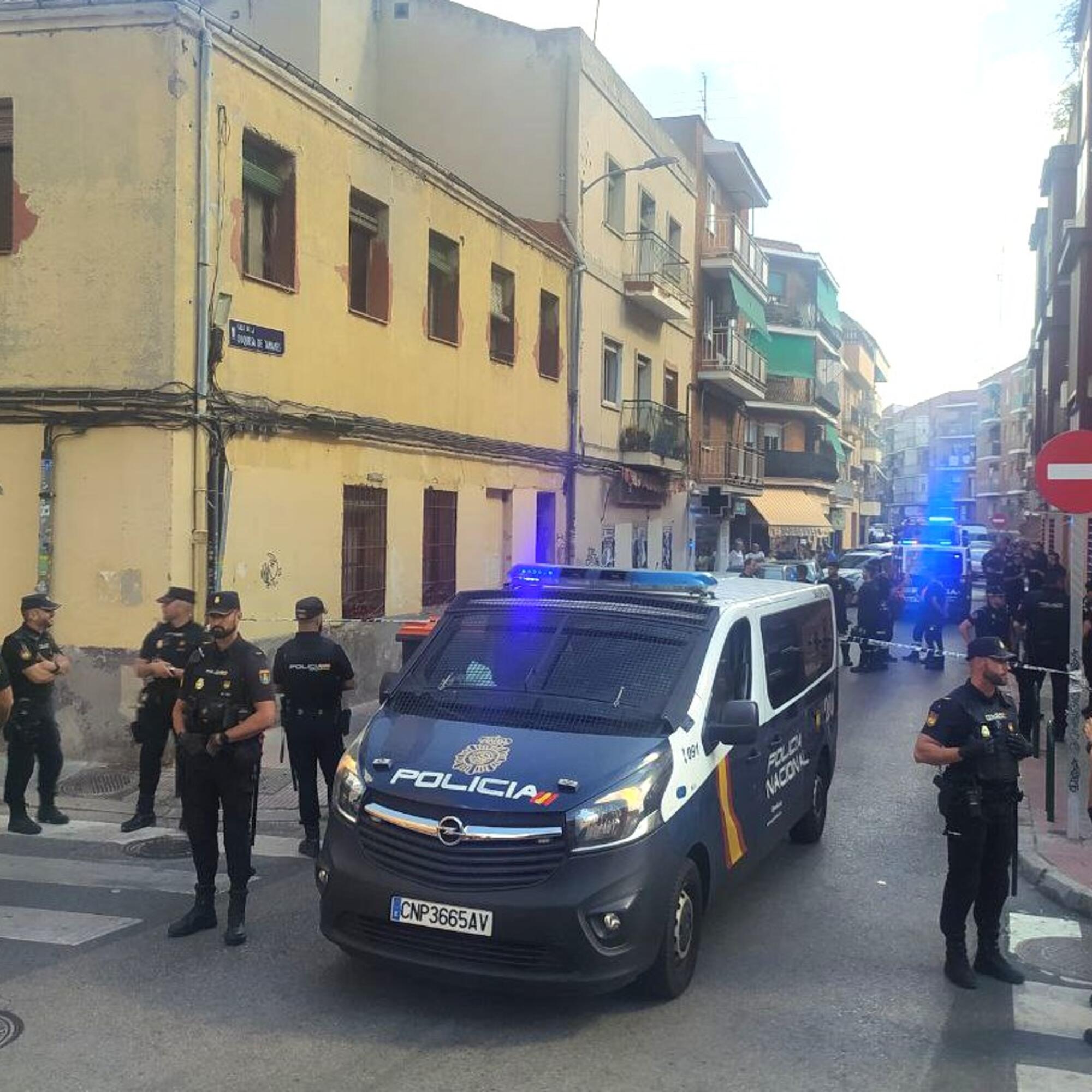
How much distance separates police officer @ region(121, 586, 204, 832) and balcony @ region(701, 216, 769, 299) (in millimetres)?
24580

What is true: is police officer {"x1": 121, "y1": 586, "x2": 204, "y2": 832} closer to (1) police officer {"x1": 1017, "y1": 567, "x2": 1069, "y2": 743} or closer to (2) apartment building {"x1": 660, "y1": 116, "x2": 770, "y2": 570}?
(1) police officer {"x1": 1017, "y1": 567, "x2": 1069, "y2": 743}

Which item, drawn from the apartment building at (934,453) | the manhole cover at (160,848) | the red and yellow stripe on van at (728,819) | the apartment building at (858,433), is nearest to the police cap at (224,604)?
the manhole cover at (160,848)

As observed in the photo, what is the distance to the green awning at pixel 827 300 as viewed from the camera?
48.7 meters

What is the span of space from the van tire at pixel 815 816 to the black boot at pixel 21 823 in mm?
5416

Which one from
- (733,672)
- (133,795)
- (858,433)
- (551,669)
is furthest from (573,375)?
(858,433)

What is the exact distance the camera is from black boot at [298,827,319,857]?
298 inches

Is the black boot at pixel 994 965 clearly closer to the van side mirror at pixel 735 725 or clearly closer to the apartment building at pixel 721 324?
the van side mirror at pixel 735 725

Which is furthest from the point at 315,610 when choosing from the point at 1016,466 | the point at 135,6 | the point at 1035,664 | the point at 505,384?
the point at 1016,466

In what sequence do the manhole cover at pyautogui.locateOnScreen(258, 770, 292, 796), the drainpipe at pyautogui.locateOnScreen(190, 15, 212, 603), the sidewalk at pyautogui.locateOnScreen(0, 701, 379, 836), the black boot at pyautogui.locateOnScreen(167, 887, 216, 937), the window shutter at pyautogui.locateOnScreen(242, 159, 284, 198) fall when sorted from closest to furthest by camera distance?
the black boot at pyautogui.locateOnScreen(167, 887, 216, 937)
the sidewalk at pyautogui.locateOnScreen(0, 701, 379, 836)
the manhole cover at pyautogui.locateOnScreen(258, 770, 292, 796)
the drainpipe at pyautogui.locateOnScreen(190, 15, 212, 603)
the window shutter at pyautogui.locateOnScreen(242, 159, 284, 198)

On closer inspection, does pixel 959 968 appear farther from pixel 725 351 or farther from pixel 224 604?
pixel 725 351

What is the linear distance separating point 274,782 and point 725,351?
24.8 metres

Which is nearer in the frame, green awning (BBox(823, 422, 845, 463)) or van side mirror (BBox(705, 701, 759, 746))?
van side mirror (BBox(705, 701, 759, 746))

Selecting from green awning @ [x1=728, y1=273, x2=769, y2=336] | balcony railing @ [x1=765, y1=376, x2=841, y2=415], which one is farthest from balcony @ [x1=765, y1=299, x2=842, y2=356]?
green awning @ [x1=728, y1=273, x2=769, y2=336]

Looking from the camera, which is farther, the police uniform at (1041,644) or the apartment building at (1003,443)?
the apartment building at (1003,443)
